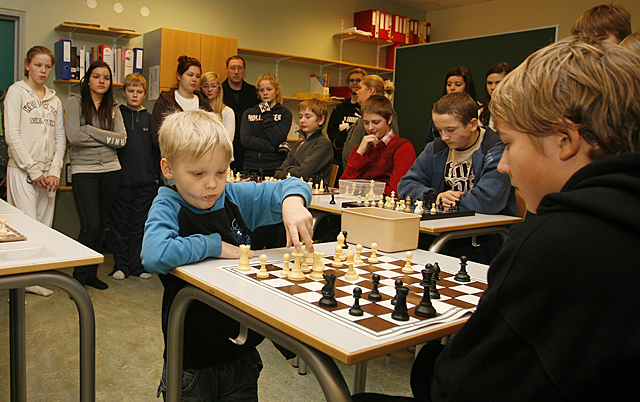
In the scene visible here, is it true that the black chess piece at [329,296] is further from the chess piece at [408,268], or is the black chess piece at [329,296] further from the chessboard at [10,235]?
the chessboard at [10,235]

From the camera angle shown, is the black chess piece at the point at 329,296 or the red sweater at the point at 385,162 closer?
the black chess piece at the point at 329,296

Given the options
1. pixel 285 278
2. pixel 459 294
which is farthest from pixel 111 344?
pixel 459 294

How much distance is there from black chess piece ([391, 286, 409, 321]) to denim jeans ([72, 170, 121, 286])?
11.7ft

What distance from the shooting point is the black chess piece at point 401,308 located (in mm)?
1195

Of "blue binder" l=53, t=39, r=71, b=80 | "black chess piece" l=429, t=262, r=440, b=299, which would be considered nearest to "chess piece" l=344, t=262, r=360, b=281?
"black chess piece" l=429, t=262, r=440, b=299

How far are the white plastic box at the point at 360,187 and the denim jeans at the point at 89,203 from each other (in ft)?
6.76

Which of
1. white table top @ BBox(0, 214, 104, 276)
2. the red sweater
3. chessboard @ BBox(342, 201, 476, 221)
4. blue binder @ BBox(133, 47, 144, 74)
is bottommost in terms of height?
white table top @ BBox(0, 214, 104, 276)

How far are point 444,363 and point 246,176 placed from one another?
364 cm

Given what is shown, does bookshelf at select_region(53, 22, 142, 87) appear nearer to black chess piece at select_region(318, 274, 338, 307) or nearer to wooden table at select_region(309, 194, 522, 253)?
wooden table at select_region(309, 194, 522, 253)

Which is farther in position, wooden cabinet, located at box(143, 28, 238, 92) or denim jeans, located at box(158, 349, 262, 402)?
wooden cabinet, located at box(143, 28, 238, 92)

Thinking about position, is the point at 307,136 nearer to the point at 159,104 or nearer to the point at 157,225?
the point at 159,104

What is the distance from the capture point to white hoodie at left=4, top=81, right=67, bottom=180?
156 inches

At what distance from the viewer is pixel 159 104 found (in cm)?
493

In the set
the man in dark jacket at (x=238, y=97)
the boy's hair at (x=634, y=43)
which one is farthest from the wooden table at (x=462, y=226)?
the man in dark jacket at (x=238, y=97)
